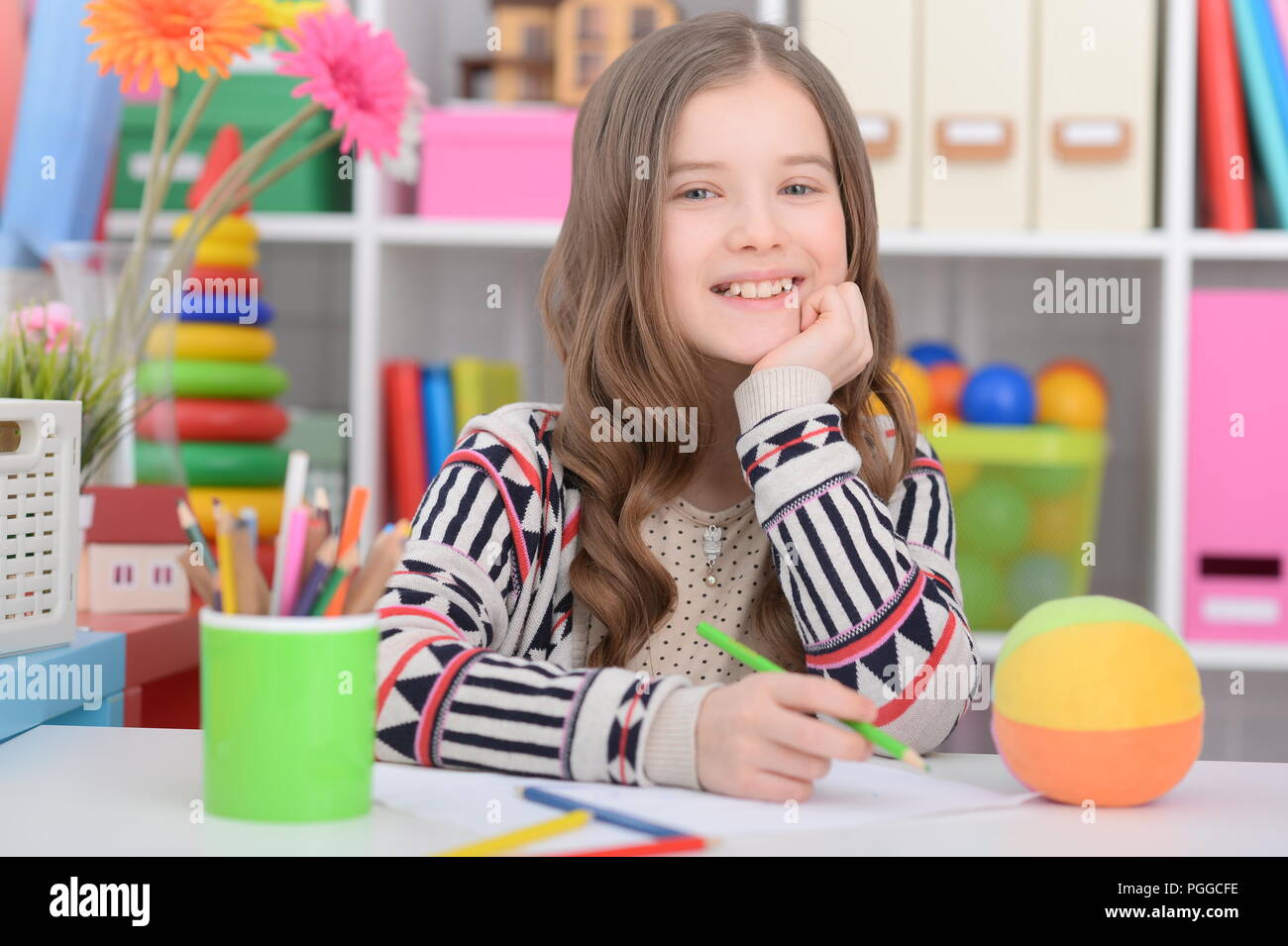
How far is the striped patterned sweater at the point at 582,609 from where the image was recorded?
0.66 metres

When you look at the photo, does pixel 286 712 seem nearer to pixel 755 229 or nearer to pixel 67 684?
pixel 67 684

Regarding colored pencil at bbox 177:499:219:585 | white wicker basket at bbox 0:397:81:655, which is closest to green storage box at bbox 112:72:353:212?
white wicker basket at bbox 0:397:81:655

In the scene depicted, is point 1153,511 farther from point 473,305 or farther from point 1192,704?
point 1192,704

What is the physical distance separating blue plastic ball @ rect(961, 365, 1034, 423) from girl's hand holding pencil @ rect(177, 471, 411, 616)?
1.31 meters

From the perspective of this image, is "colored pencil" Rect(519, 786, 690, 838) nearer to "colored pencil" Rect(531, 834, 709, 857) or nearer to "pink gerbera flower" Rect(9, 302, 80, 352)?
"colored pencil" Rect(531, 834, 709, 857)

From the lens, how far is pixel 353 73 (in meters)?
1.25

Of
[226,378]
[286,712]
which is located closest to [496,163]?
[226,378]

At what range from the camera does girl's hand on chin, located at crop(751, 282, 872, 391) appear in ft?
3.13

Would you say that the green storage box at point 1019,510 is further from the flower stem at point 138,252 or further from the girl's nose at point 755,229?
the flower stem at point 138,252

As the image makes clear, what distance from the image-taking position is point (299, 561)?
576mm

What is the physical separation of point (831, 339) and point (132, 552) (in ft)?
2.27

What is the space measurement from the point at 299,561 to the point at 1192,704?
412 mm

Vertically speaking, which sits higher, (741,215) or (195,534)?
(741,215)
